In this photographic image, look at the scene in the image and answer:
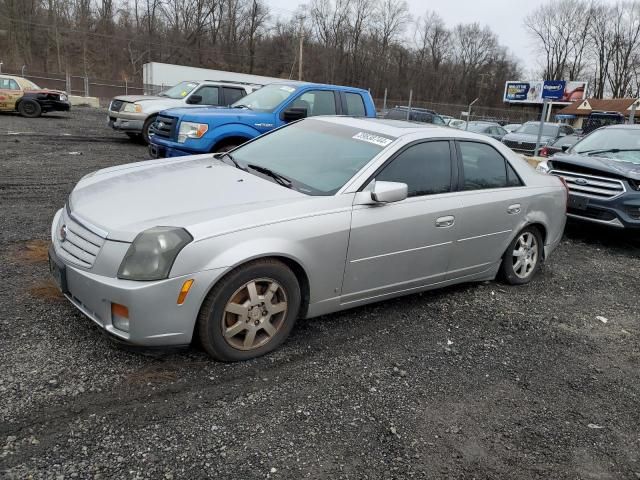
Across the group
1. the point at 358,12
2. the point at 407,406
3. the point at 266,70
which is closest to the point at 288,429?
the point at 407,406

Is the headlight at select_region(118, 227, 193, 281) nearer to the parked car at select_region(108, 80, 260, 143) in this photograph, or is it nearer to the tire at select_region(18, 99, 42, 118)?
the parked car at select_region(108, 80, 260, 143)

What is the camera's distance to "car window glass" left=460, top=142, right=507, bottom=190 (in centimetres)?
448

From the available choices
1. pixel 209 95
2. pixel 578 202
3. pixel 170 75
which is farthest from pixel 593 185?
pixel 170 75

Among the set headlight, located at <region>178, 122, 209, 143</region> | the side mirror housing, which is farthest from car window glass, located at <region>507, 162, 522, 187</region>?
headlight, located at <region>178, 122, 209, 143</region>

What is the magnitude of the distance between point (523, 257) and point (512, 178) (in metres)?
0.82

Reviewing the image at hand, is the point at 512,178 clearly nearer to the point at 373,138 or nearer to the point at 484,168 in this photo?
the point at 484,168

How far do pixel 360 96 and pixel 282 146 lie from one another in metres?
5.31

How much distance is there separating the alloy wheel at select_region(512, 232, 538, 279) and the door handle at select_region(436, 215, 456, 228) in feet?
3.85

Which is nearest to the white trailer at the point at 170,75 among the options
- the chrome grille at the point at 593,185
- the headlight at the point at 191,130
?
the headlight at the point at 191,130

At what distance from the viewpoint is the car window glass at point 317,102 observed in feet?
28.3

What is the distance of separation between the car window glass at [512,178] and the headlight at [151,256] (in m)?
3.26

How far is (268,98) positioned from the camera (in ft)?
29.0

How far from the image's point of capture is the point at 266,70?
69.1m

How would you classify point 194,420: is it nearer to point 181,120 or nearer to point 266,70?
point 181,120
